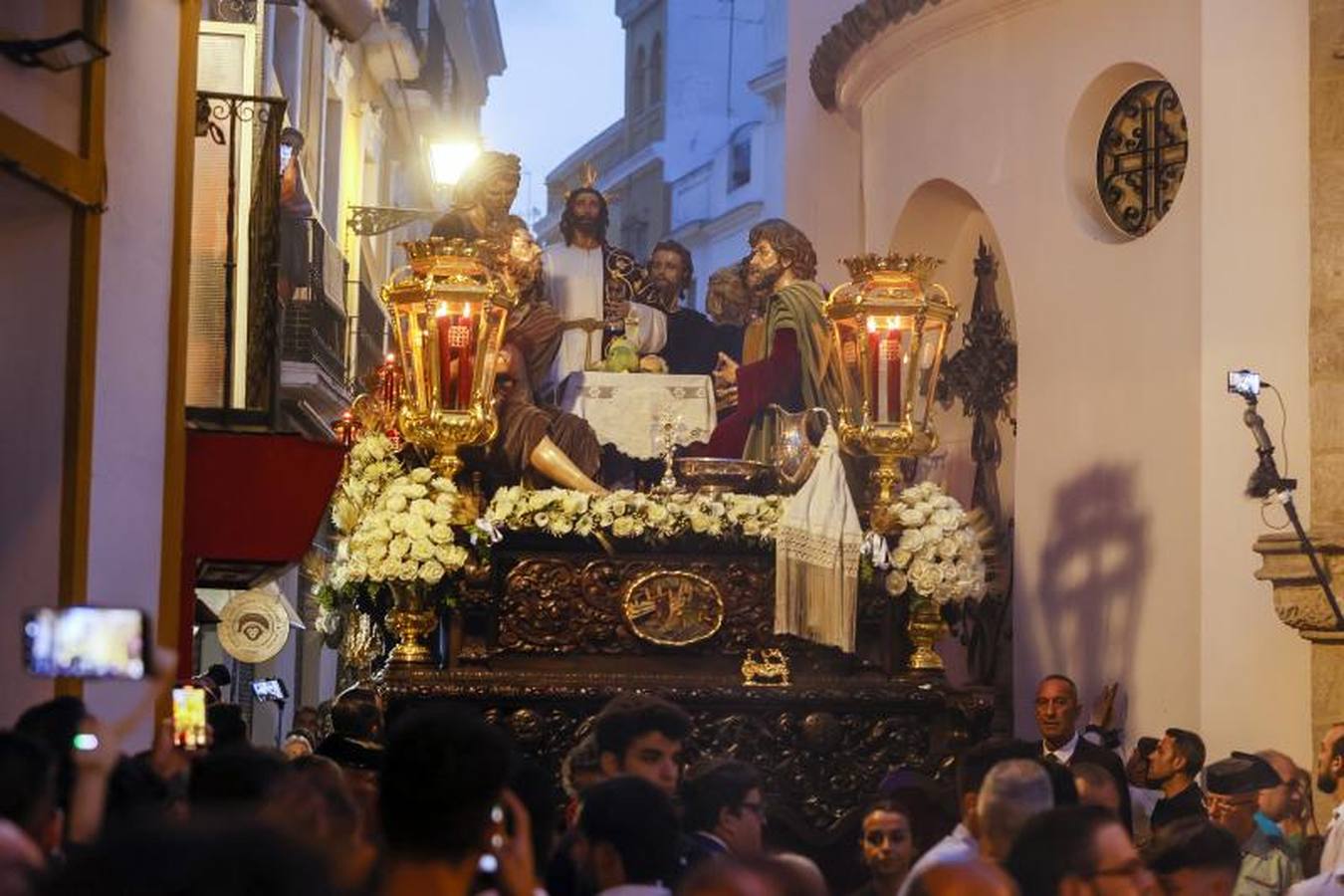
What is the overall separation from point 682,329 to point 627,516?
2.29m

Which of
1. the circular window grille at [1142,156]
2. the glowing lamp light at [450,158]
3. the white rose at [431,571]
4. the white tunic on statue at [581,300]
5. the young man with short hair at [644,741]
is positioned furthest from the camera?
the glowing lamp light at [450,158]

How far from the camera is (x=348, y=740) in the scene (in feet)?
34.4

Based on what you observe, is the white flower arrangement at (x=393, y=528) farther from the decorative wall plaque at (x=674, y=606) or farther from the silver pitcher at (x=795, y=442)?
the silver pitcher at (x=795, y=442)

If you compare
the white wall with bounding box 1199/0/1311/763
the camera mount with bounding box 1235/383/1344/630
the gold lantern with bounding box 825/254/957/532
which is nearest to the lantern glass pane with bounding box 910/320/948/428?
the gold lantern with bounding box 825/254/957/532

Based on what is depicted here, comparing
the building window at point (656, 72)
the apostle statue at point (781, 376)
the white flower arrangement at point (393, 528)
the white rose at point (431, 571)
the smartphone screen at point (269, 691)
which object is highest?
the building window at point (656, 72)

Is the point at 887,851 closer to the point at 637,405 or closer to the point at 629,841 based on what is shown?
the point at 629,841

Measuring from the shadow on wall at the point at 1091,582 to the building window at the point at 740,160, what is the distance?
106 ft

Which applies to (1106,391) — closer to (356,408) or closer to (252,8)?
(356,408)

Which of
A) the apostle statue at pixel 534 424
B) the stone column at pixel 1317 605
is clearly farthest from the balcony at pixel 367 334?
the stone column at pixel 1317 605

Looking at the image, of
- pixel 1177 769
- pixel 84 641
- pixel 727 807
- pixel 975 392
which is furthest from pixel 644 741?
pixel 975 392

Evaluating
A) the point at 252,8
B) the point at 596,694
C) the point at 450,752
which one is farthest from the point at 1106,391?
the point at 450,752

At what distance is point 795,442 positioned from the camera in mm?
13922

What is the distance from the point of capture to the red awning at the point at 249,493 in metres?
12.7

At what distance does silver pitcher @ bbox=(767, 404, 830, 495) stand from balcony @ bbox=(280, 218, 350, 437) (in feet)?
22.7
